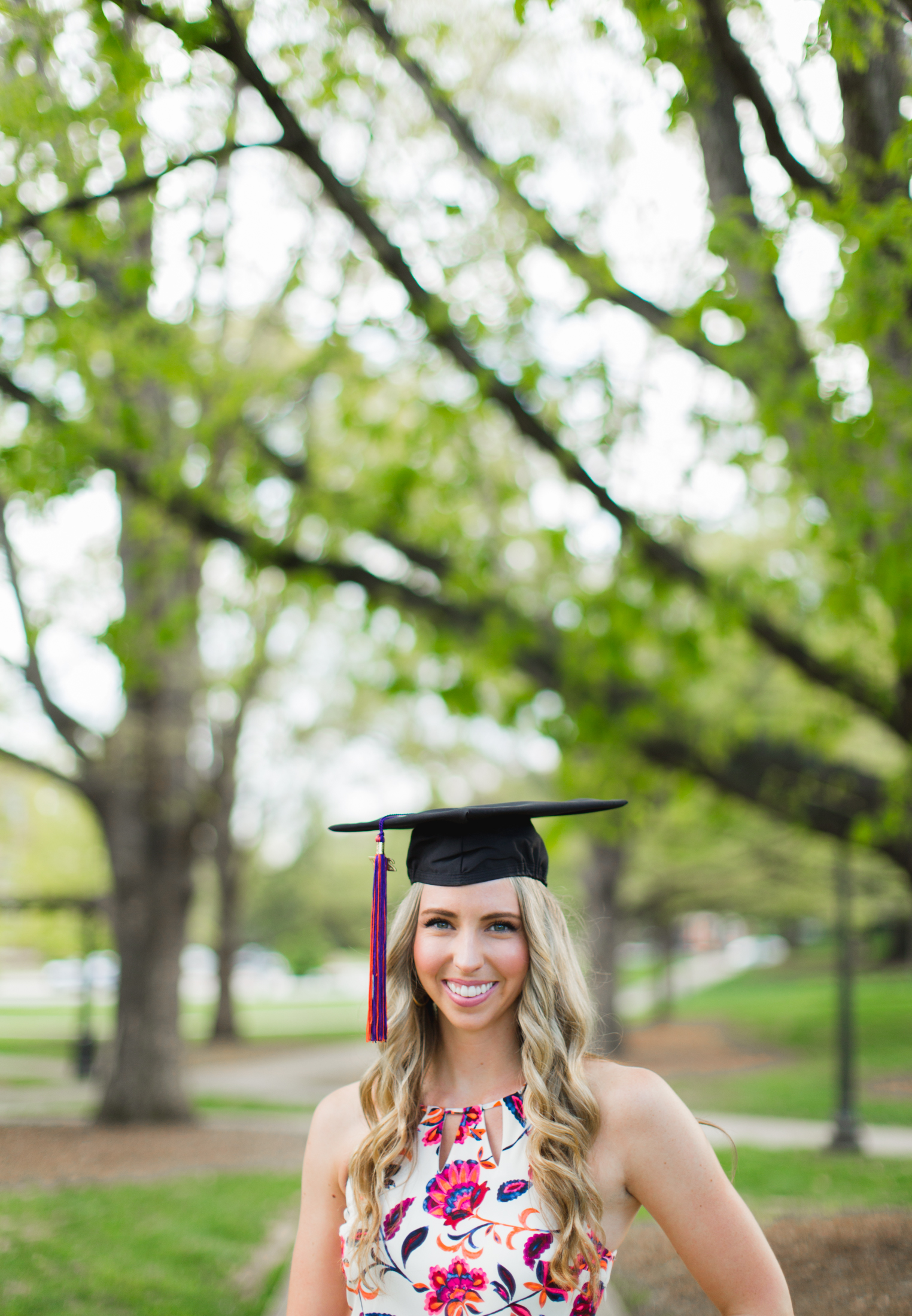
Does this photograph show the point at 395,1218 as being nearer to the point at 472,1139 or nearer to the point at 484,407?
the point at 472,1139

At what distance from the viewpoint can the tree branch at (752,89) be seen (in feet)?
13.2

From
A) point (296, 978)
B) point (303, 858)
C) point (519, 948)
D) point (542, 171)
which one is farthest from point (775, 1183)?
point (296, 978)

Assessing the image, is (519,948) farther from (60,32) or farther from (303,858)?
(303,858)

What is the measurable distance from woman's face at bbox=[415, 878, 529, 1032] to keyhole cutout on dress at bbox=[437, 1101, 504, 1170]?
18 centimetres

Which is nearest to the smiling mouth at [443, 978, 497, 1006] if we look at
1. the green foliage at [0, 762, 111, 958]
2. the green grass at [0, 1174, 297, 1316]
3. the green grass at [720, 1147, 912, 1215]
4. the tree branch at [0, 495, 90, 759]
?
the green grass at [720, 1147, 912, 1215]

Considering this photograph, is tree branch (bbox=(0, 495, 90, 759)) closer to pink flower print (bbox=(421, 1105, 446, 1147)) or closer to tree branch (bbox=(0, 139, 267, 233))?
tree branch (bbox=(0, 139, 267, 233))

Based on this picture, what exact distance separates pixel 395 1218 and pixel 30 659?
8379 mm

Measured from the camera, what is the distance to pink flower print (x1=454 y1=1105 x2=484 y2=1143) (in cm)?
229

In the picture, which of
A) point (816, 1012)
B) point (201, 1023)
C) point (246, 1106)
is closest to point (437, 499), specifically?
point (246, 1106)

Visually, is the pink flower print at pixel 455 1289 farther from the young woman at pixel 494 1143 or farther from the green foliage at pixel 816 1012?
the green foliage at pixel 816 1012

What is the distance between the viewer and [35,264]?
19.4 feet

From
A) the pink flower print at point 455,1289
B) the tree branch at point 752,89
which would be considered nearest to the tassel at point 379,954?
the pink flower print at point 455,1289

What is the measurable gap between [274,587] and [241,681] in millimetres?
2230

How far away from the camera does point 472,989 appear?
230cm
